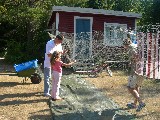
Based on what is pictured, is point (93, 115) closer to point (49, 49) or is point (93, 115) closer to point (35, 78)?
point (49, 49)

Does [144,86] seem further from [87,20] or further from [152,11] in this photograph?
[152,11]

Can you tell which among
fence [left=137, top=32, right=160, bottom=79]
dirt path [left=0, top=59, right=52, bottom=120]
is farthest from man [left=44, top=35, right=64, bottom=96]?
fence [left=137, top=32, right=160, bottom=79]

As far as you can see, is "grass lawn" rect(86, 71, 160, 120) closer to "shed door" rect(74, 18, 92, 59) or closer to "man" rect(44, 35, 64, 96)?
"man" rect(44, 35, 64, 96)

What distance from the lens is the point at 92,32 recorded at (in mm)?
19188

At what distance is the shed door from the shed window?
1.11 meters

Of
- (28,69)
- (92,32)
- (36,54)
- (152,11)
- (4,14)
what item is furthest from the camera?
(152,11)

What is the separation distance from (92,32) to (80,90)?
8807 millimetres

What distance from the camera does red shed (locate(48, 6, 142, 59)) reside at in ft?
60.6

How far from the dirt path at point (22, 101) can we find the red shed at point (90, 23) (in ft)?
21.9

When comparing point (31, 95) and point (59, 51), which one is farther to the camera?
point (31, 95)

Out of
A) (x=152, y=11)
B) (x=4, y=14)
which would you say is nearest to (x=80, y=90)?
(x=4, y=14)

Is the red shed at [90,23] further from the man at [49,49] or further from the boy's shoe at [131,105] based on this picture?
the boy's shoe at [131,105]

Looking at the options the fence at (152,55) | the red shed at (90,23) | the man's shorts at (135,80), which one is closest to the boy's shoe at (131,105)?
the man's shorts at (135,80)

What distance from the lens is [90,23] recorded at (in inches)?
760
